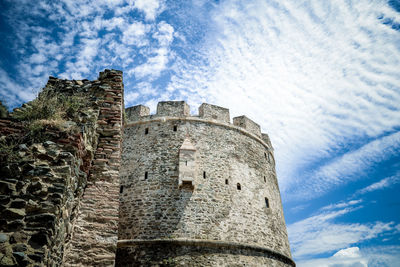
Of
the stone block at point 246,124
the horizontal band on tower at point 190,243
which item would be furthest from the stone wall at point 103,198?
the stone block at point 246,124

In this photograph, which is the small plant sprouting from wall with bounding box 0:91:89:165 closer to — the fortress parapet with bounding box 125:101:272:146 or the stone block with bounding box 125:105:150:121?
the fortress parapet with bounding box 125:101:272:146

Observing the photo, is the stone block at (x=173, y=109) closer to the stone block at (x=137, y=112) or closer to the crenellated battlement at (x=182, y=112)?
the crenellated battlement at (x=182, y=112)

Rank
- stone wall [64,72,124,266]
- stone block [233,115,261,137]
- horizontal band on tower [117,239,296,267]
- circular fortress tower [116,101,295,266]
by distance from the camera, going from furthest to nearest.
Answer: stone block [233,115,261,137]
circular fortress tower [116,101,295,266]
horizontal band on tower [117,239,296,267]
stone wall [64,72,124,266]

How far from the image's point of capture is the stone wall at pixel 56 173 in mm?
2781

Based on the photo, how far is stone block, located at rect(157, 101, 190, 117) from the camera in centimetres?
1154

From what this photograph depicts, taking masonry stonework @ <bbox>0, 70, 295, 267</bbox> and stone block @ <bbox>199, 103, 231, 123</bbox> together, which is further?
stone block @ <bbox>199, 103, 231, 123</bbox>

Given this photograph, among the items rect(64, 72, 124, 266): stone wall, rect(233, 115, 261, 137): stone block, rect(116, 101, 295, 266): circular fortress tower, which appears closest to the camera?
rect(64, 72, 124, 266): stone wall

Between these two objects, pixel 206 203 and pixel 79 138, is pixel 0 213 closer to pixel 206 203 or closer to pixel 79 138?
pixel 79 138

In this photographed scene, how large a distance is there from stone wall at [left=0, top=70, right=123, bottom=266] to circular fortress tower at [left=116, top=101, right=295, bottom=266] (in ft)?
17.2

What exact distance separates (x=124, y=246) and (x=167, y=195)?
212 cm

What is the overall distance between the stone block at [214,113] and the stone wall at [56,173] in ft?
22.4

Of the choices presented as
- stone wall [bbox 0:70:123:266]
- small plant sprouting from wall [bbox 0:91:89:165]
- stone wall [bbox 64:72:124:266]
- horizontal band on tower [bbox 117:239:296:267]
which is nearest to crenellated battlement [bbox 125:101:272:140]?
horizontal band on tower [bbox 117:239:296:267]

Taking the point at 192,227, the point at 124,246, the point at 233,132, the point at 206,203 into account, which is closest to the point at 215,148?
the point at 233,132

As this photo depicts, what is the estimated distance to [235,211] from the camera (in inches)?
392
